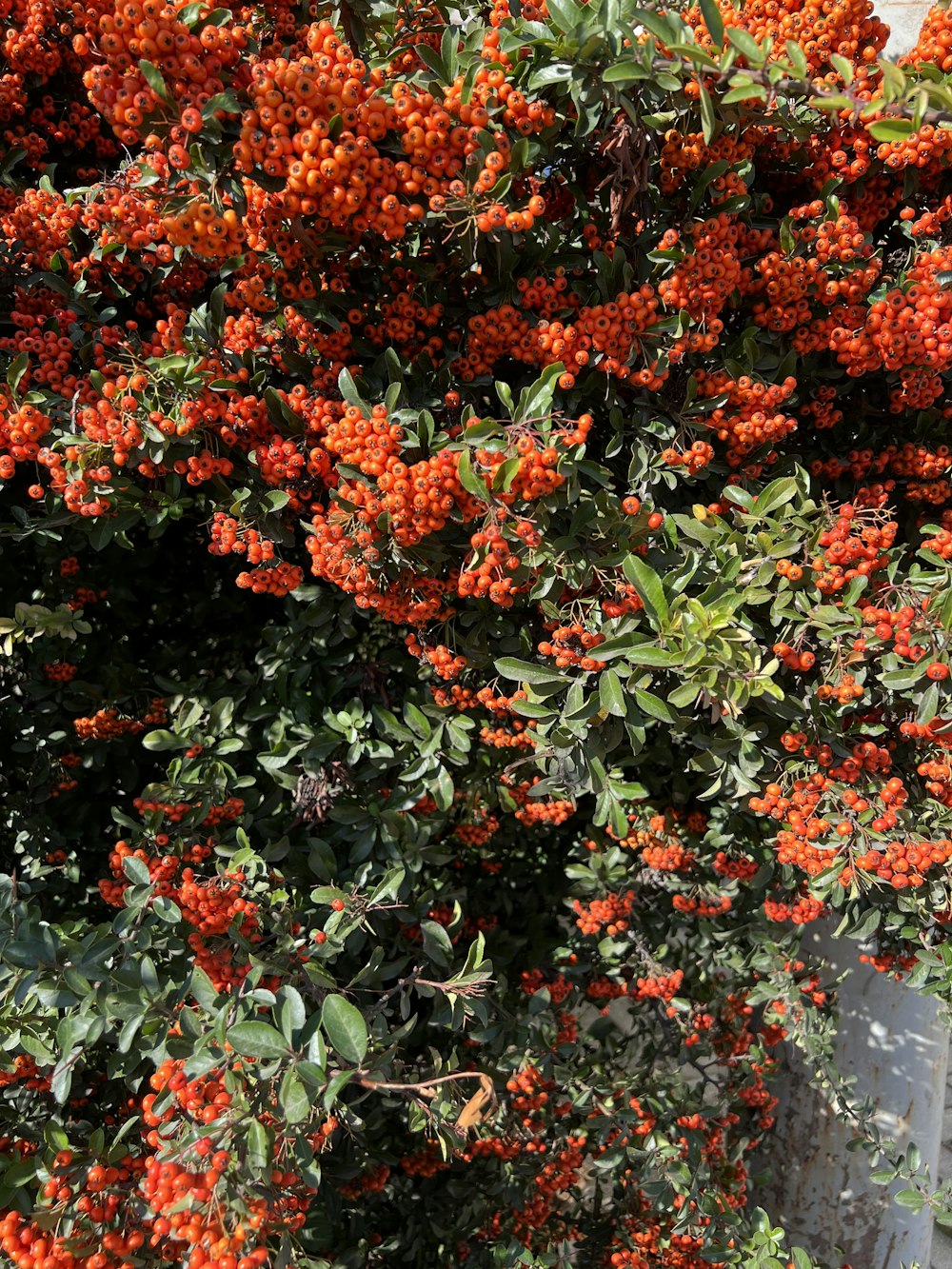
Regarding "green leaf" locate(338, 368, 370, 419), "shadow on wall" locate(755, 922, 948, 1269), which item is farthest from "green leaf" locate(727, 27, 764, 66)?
"shadow on wall" locate(755, 922, 948, 1269)

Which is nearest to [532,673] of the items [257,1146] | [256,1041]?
[256,1041]

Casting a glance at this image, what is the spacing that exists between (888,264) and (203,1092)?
2.28m

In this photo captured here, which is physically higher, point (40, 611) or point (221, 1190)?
point (40, 611)

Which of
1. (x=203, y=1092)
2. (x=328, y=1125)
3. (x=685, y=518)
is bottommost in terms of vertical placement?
(x=328, y=1125)

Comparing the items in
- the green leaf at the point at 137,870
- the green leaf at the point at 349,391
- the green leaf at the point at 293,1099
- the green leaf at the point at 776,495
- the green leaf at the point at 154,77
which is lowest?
the green leaf at the point at 137,870

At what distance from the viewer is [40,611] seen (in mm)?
2182

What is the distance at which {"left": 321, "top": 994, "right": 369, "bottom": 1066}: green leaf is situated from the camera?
1.34 m

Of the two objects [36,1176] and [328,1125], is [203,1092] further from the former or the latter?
[36,1176]

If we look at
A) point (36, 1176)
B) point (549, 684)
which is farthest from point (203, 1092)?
point (549, 684)

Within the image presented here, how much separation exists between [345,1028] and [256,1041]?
0.47 ft

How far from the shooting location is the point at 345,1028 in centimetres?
135

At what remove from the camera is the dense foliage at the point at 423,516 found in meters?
1.41

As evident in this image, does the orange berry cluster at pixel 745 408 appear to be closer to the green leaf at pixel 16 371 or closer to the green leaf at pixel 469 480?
the green leaf at pixel 469 480

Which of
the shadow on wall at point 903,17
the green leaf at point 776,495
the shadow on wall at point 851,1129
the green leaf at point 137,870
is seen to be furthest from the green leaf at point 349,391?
the shadow on wall at point 903,17
